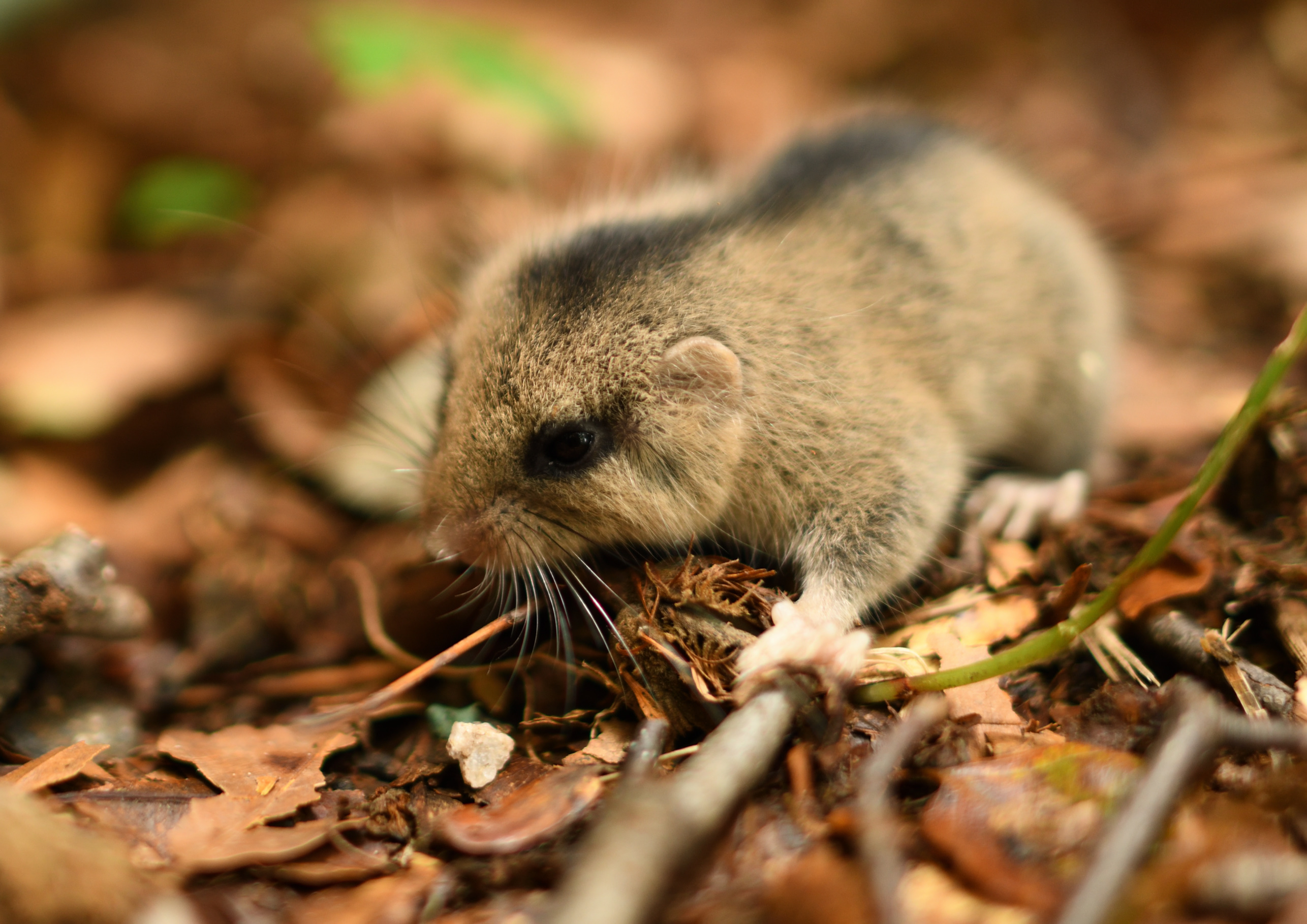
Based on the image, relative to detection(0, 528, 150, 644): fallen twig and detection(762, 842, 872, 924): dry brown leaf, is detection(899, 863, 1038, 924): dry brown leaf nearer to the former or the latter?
detection(762, 842, 872, 924): dry brown leaf

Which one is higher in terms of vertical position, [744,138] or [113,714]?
[744,138]

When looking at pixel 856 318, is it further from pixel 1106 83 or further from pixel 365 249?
pixel 1106 83

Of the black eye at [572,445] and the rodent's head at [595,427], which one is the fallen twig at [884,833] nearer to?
the rodent's head at [595,427]

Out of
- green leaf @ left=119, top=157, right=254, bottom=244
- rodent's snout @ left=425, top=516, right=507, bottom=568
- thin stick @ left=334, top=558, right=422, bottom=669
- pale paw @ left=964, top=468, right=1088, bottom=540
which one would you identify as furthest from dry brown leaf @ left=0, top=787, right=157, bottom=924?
green leaf @ left=119, top=157, right=254, bottom=244

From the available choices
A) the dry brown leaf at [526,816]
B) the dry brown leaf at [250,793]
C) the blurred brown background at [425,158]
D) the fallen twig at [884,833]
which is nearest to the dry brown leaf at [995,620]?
the fallen twig at [884,833]

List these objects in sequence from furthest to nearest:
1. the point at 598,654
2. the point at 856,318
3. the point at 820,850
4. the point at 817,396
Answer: the point at 856,318 < the point at 817,396 < the point at 598,654 < the point at 820,850

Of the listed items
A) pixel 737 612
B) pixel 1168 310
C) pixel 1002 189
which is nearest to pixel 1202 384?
pixel 1168 310
